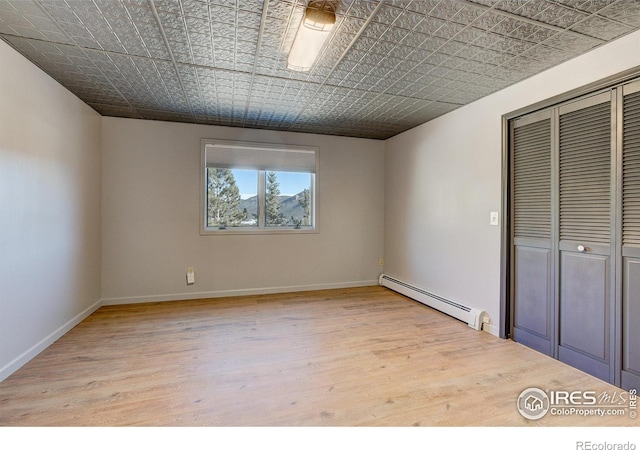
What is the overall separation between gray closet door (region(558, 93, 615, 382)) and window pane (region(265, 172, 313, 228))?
310 cm

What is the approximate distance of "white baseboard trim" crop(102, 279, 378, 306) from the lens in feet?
12.6

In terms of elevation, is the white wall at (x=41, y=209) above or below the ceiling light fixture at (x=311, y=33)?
below

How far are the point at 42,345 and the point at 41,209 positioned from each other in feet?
3.77

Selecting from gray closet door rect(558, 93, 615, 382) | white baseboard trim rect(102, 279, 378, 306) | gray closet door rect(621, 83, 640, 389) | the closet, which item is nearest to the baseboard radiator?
the closet

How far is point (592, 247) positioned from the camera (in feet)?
7.24

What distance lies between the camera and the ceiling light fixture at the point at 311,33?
1.74 metres

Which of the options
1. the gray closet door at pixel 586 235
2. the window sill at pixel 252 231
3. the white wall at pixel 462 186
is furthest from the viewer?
the window sill at pixel 252 231

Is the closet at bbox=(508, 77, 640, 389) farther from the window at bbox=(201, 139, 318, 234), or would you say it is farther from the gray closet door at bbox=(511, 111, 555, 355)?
the window at bbox=(201, 139, 318, 234)

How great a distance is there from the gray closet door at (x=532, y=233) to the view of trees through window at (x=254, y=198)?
8.99 feet

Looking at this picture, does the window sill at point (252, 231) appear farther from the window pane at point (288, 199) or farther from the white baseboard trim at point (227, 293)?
the white baseboard trim at point (227, 293)

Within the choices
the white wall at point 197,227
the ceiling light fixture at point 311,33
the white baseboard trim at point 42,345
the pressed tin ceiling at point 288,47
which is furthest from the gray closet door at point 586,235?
the white baseboard trim at point 42,345
